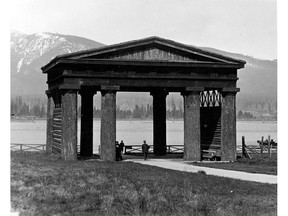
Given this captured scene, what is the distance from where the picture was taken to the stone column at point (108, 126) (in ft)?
101

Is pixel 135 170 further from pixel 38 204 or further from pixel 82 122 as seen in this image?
pixel 82 122

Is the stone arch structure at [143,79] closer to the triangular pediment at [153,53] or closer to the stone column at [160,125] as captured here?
the triangular pediment at [153,53]

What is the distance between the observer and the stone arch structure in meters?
30.0

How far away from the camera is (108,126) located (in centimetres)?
3102

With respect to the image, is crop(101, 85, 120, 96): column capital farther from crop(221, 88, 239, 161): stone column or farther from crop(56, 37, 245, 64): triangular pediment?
crop(221, 88, 239, 161): stone column

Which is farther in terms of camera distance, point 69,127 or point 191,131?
point 191,131

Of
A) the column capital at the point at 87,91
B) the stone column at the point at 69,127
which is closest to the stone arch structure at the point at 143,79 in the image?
the stone column at the point at 69,127

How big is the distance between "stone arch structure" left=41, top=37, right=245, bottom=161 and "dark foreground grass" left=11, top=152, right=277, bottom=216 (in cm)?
744

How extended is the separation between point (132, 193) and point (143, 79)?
14760mm

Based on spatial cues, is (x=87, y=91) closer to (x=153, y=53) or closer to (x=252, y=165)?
(x=153, y=53)

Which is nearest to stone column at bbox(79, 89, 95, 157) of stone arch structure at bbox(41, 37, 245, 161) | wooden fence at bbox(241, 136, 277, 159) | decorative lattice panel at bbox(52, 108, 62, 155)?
decorative lattice panel at bbox(52, 108, 62, 155)

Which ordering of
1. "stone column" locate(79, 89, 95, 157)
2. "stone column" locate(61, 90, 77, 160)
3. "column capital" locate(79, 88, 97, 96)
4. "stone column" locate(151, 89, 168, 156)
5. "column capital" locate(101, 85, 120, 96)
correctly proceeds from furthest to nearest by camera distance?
"stone column" locate(151, 89, 168, 156) < "stone column" locate(79, 89, 95, 157) < "column capital" locate(79, 88, 97, 96) < "column capital" locate(101, 85, 120, 96) < "stone column" locate(61, 90, 77, 160)

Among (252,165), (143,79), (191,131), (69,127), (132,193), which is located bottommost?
(252,165)

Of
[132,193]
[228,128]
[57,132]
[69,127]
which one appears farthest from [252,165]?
[132,193]
